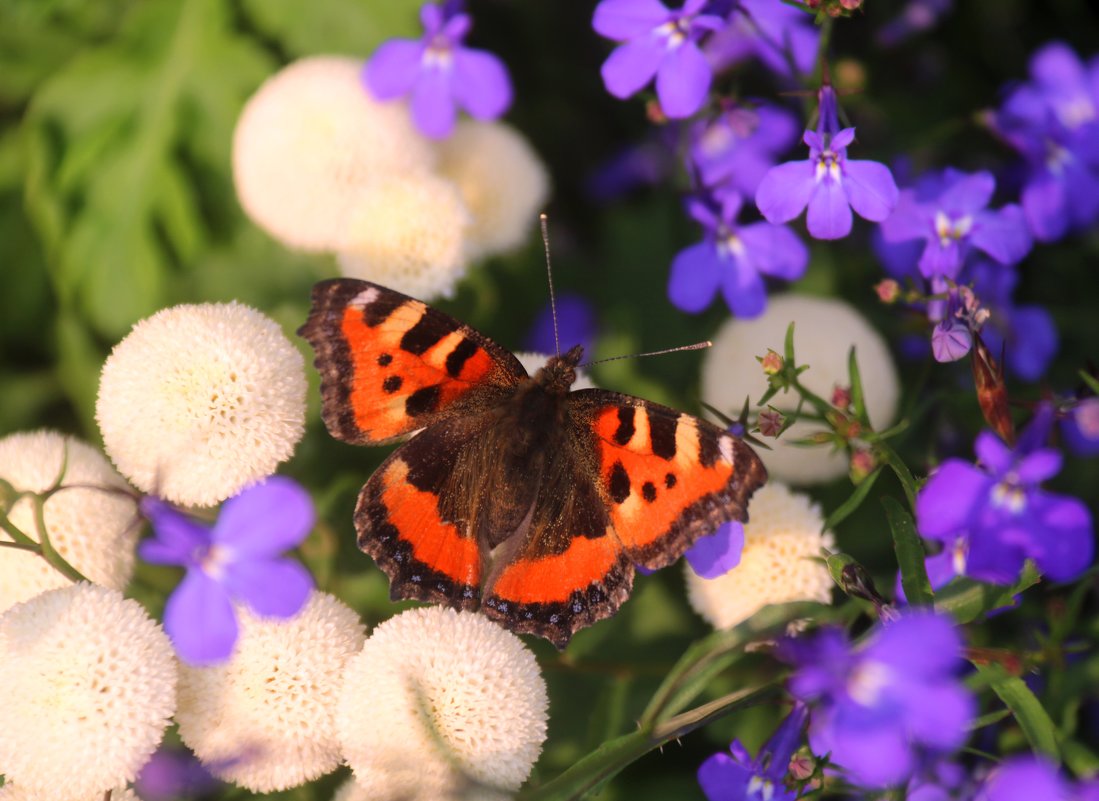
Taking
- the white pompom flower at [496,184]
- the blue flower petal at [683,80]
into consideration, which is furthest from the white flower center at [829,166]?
the white pompom flower at [496,184]

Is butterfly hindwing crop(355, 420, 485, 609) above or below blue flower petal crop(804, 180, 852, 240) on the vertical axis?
below

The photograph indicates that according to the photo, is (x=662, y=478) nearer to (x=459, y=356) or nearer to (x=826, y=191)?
(x=459, y=356)

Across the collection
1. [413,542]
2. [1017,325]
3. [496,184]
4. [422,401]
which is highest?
[496,184]

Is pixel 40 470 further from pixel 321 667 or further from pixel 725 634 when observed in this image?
pixel 725 634

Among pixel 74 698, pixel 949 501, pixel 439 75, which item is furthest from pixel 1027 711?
pixel 439 75

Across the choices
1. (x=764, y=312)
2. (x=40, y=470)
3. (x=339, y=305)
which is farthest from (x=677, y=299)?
(x=40, y=470)

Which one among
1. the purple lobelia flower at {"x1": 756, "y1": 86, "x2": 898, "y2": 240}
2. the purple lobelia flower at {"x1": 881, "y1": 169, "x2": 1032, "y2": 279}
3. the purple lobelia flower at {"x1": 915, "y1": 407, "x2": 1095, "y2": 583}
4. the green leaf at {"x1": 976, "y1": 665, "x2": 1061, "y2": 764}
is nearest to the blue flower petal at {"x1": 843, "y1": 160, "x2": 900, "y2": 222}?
the purple lobelia flower at {"x1": 756, "y1": 86, "x2": 898, "y2": 240}

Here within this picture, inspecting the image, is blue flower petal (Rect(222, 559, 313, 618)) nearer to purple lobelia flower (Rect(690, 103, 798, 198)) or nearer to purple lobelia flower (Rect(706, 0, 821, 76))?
purple lobelia flower (Rect(690, 103, 798, 198))
